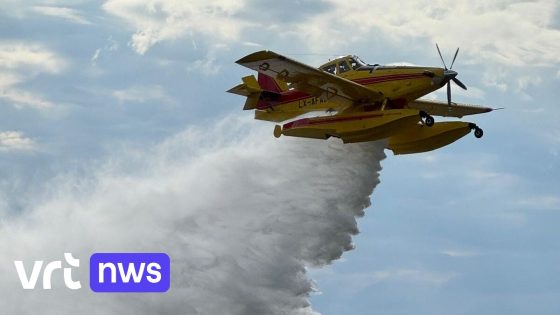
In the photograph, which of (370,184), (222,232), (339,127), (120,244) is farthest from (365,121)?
(120,244)

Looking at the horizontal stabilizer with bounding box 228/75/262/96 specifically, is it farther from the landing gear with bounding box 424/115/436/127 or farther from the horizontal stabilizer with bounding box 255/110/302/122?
the landing gear with bounding box 424/115/436/127

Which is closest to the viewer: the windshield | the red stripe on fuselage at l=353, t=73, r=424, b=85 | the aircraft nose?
the aircraft nose

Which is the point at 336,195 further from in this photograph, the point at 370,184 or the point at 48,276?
the point at 48,276

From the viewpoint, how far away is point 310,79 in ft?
147

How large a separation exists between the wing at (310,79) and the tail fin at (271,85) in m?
3.78

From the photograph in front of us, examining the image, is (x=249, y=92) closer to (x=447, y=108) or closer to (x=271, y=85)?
(x=271, y=85)

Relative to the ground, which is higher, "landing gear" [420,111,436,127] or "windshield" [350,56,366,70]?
"windshield" [350,56,366,70]

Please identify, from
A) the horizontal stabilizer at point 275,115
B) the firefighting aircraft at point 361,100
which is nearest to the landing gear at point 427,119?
the firefighting aircraft at point 361,100

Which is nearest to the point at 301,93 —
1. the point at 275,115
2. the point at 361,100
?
the point at 275,115

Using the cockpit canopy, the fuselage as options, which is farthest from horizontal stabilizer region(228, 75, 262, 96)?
the cockpit canopy

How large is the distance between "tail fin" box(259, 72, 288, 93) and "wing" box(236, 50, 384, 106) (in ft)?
12.4

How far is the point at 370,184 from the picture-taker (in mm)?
48125

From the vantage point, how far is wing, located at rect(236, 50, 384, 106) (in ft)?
139

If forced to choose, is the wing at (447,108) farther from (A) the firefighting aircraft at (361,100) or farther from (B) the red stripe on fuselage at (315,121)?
(B) the red stripe on fuselage at (315,121)
